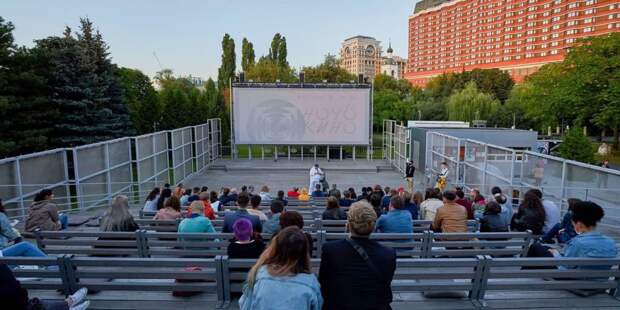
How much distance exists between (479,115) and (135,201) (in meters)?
43.0

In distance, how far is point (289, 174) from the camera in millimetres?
23422

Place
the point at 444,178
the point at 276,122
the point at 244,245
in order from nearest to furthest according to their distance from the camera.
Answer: the point at 244,245 → the point at 444,178 → the point at 276,122

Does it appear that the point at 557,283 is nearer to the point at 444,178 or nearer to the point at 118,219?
the point at 118,219

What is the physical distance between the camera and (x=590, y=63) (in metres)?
31.2

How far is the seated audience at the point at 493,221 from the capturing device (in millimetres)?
5734

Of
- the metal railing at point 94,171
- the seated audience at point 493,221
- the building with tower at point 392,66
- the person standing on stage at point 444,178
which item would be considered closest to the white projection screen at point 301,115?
the metal railing at point 94,171

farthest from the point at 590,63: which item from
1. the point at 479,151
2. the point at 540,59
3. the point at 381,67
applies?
the point at 381,67

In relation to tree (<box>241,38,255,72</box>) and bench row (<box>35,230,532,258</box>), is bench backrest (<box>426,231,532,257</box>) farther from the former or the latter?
tree (<box>241,38,255,72</box>)

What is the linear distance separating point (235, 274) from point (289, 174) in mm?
20042

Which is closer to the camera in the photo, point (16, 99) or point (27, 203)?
point (27, 203)

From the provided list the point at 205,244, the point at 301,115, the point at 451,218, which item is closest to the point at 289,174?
the point at 301,115

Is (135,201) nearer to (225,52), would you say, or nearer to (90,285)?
(90,285)

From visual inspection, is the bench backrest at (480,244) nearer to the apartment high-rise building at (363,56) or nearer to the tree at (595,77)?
the tree at (595,77)

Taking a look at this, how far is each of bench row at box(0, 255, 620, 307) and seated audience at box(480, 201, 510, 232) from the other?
201 cm
